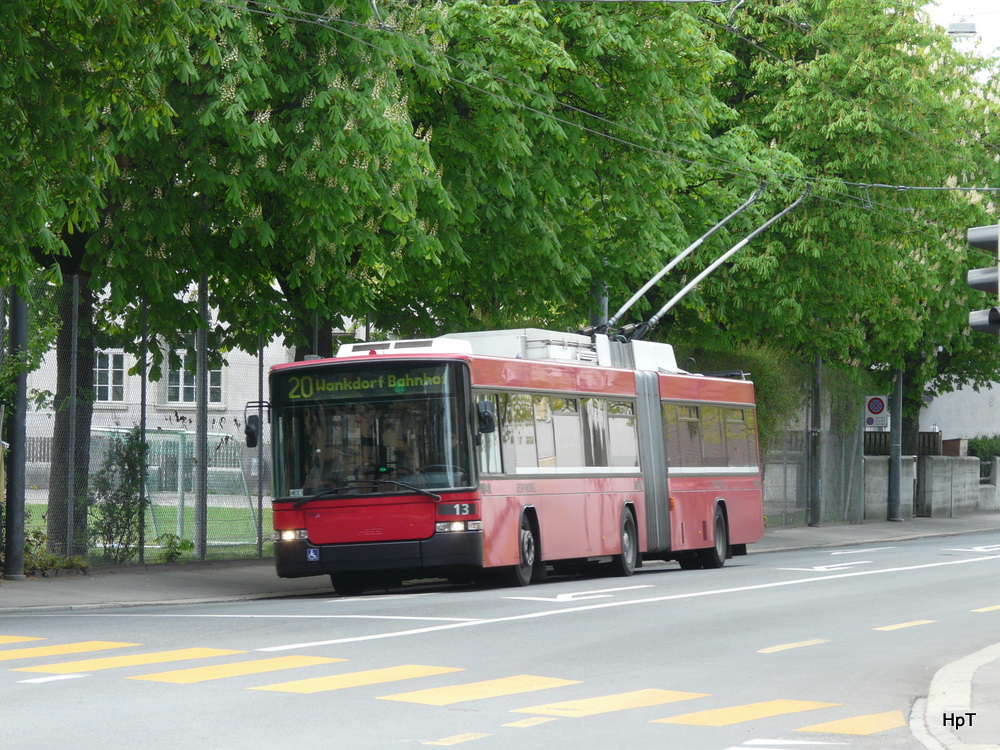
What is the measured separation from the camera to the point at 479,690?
10289mm

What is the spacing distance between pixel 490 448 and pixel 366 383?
1660 mm

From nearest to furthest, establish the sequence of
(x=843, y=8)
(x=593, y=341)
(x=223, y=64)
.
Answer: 1. (x=223, y=64)
2. (x=593, y=341)
3. (x=843, y=8)

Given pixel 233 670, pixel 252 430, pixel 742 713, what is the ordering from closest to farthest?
pixel 742 713
pixel 233 670
pixel 252 430

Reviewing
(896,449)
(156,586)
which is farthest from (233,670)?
(896,449)

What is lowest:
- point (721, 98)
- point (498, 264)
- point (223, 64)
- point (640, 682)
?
point (640, 682)

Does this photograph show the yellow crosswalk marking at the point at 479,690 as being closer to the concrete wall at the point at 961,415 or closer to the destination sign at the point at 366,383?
the destination sign at the point at 366,383

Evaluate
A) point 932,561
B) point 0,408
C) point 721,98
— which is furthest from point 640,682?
point 721,98

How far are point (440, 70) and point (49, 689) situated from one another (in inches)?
466

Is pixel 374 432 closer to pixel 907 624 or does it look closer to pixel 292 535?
pixel 292 535

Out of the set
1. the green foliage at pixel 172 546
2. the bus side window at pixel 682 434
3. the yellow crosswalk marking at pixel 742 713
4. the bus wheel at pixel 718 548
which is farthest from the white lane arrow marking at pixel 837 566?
the yellow crosswalk marking at pixel 742 713

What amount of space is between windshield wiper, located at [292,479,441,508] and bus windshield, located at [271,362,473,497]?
1 centimetres

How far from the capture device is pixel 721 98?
115 ft

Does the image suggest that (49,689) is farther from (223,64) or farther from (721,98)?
(721,98)

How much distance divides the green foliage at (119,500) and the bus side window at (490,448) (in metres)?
5.24
